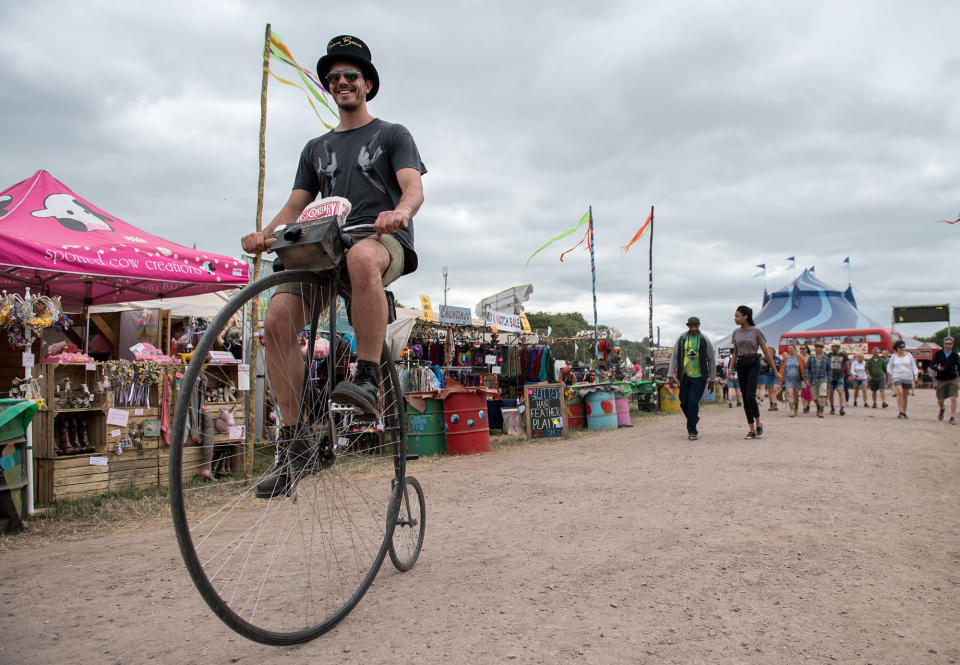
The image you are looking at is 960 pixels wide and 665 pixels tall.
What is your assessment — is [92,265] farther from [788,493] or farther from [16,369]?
[788,493]

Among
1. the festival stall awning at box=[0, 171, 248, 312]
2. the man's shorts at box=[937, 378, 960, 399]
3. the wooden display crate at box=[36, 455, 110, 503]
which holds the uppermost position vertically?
the festival stall awning at box=[0, 171, 248, 312]

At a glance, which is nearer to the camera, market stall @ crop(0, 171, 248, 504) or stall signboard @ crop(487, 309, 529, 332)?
market stall @ crop(0, 171, 248, 504)

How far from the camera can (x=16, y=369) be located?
7.06m

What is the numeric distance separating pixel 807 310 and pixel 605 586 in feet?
127

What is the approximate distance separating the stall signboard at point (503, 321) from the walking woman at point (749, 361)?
5.56 m

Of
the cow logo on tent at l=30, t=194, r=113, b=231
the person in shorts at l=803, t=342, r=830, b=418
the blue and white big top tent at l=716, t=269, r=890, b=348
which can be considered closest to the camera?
the cow logo on tent at l=30, t=194, r=113, b=231

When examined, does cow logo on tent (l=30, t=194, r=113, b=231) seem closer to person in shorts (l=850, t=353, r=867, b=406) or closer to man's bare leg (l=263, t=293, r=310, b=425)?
man's bare leg (l=263, t=293, r=310, b=425)

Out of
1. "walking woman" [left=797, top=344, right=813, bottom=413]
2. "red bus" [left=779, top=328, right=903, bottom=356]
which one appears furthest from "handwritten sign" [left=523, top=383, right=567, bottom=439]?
"red bus" [left=779, top=328, right=903, bottom=356]

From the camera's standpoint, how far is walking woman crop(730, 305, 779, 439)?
371 inches

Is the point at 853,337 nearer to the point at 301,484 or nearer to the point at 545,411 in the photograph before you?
the point at 545,411

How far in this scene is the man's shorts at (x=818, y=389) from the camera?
538 inches

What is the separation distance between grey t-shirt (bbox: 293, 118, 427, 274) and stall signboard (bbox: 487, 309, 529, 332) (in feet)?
34.9

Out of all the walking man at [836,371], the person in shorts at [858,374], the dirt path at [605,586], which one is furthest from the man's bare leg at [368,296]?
the person in shorts at [858,374]

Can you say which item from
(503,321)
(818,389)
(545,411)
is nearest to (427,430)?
(545,411)
